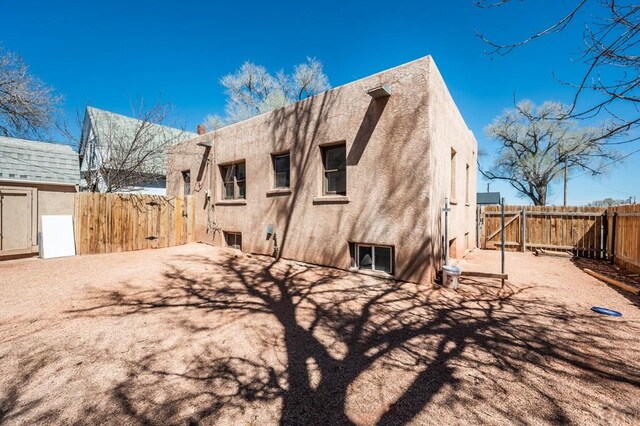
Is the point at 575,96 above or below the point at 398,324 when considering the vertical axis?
above

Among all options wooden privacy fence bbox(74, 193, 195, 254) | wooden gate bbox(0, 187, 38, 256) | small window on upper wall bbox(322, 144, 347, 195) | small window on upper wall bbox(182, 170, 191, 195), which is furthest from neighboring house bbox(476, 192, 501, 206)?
wooden gate bbox(0, 187, 38, 256)

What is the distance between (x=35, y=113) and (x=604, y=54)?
18.5 meters

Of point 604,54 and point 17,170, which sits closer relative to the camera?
point 604,54

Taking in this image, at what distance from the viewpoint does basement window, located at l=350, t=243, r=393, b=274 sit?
21.6ft

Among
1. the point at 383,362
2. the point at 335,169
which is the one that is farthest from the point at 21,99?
the point at 383,362

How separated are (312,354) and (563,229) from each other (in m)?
12.4

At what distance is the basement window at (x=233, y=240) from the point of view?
1018 cm

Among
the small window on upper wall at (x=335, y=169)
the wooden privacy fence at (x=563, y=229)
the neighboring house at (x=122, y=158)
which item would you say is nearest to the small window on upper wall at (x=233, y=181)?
the small window on upper wall at (x=335, y=169)

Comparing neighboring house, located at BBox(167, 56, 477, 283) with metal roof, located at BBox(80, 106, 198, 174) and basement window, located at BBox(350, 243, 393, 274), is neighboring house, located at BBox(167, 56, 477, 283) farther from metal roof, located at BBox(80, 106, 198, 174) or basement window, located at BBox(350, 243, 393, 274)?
metal roof, located at BBox(80, 106, 198, 174)

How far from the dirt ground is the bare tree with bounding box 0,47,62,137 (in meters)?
10.4

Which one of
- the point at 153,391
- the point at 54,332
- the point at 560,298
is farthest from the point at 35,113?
the point at 560,298

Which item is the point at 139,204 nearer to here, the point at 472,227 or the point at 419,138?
the point at 419,138

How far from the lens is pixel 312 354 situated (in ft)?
10.4

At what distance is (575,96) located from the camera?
9.75 ft
